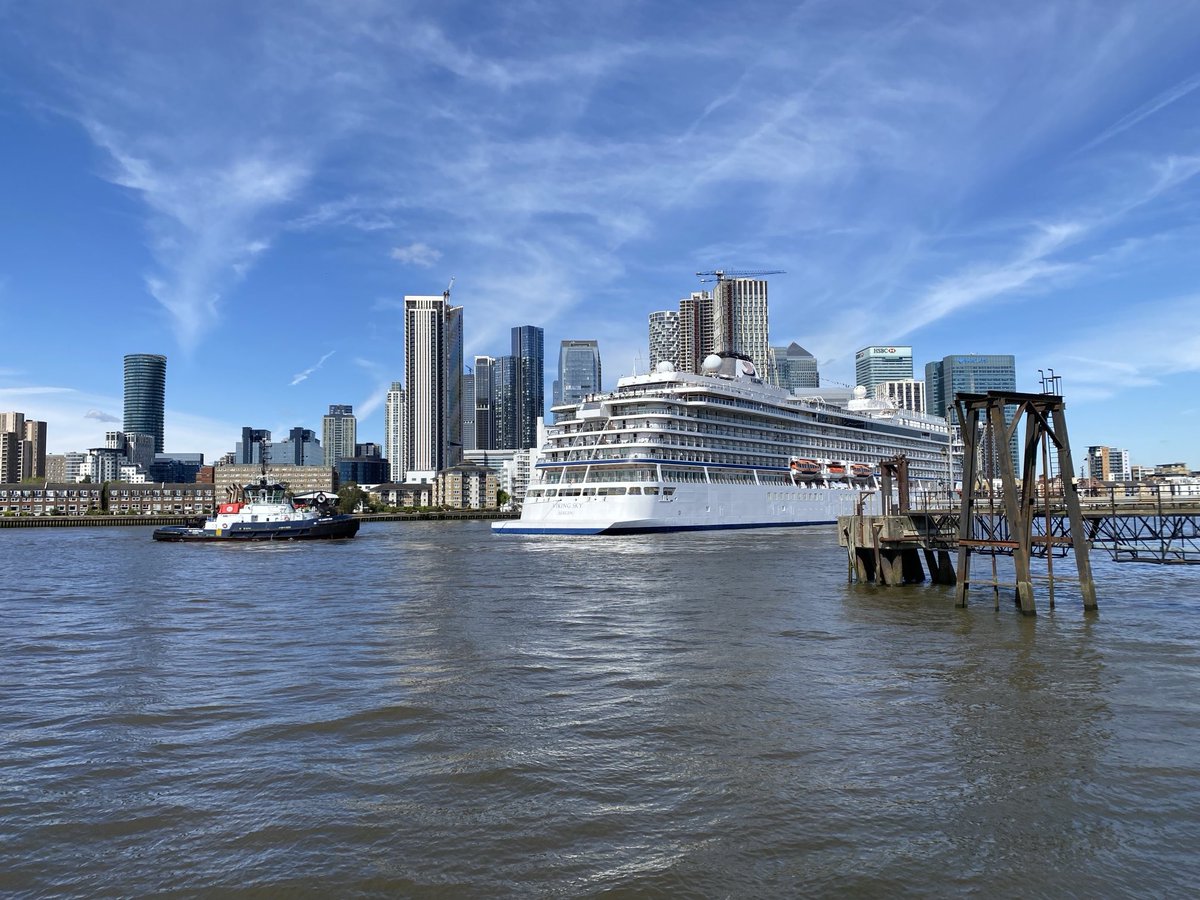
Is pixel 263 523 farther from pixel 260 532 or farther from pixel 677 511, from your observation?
pixel 677 511

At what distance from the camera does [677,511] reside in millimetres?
76688

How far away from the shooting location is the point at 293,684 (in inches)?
631

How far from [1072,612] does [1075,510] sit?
10.5 feet

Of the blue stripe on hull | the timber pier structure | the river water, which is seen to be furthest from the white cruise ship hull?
the river water

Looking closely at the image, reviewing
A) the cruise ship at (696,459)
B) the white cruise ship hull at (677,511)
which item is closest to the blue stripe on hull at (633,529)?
the white cruise ship hull at (677,511)

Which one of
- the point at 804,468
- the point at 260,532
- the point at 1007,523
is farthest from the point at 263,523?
the point at 1007,523

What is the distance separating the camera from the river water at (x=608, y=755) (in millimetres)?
8023

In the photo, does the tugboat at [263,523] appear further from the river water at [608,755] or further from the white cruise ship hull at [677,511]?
the river water at [608,755]

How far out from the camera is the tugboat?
81.3m

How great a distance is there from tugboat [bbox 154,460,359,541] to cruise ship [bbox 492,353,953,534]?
19.9 metres

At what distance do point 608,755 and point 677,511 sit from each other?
2586 inches

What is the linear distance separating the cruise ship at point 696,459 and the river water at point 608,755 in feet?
163

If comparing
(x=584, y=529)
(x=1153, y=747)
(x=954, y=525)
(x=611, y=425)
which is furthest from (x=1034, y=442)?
(x=611, y=425)

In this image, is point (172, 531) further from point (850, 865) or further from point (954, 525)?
point (850, 865)
